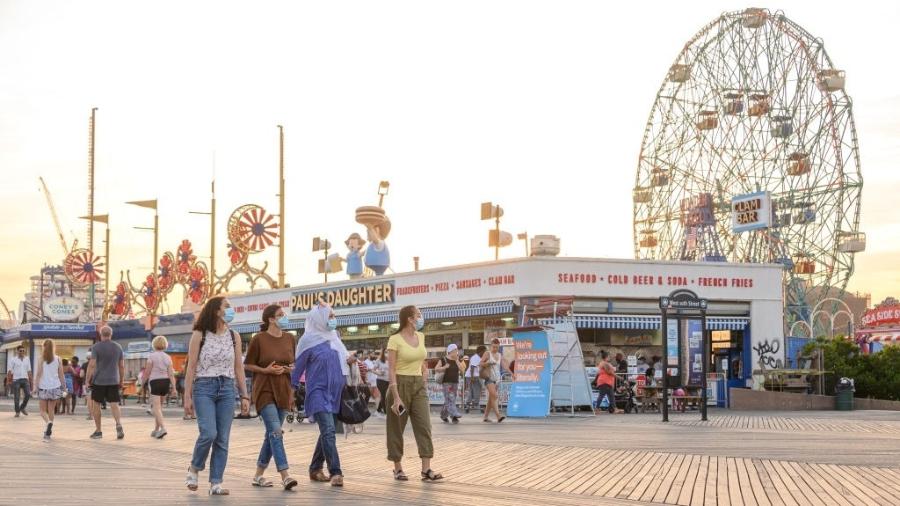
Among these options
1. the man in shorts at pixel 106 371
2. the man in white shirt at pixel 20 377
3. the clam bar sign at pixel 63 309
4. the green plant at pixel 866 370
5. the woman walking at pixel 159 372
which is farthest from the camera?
the clam bar sign at pixel 63 309

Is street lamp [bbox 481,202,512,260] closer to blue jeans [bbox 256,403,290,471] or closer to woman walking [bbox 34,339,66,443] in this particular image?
woman walking [bbox 34,339,66,443]

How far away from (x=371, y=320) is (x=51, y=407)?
962 inches

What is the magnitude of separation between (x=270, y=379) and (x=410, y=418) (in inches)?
61.4

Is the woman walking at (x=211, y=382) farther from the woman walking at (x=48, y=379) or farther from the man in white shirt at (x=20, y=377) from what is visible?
the man in white shirt at (x=20, y=377)

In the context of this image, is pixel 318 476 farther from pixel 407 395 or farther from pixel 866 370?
pixel 866 370

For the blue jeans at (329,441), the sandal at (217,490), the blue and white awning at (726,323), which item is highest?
the blue and white awning at (726,323)

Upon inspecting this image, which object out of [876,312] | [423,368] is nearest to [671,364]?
[423,368]

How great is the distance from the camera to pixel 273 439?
12.2 metres

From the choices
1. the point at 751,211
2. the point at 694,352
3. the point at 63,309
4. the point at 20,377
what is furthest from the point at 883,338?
the point at 63,309

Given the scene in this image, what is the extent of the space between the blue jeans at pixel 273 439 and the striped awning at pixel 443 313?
1063 inches

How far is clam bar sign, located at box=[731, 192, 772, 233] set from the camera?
166ft

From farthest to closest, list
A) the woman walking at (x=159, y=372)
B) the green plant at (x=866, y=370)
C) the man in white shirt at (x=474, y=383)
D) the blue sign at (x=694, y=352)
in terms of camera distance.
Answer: the green plant at (x=866, y=370) → the man in white shirt at (x=474, y=383) → the blue sign at (x=694, y=352) → the woman walking at (x=159, y=372)

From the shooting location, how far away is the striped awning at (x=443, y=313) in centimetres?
3969

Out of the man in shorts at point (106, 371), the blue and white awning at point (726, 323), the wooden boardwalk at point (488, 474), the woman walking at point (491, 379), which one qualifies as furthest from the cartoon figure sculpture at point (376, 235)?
the man in shorts at point (106, 371)
